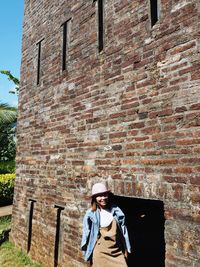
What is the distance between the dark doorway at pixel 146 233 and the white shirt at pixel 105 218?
1368 mm

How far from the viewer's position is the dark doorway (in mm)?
4770

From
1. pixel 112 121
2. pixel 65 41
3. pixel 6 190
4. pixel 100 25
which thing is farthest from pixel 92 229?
pixel 6 190

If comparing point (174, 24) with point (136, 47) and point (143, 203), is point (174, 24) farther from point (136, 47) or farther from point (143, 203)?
point (143, 203)

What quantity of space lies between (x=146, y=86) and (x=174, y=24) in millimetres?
724

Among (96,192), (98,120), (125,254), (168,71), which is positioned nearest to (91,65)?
(98,120)

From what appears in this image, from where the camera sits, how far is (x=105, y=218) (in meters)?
3.24

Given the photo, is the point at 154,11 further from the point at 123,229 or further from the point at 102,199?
the point at 123,229

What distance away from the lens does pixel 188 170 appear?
2908 mm

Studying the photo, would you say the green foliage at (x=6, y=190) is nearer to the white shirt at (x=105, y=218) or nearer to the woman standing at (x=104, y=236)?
the woman standing at (x=104, y=236)

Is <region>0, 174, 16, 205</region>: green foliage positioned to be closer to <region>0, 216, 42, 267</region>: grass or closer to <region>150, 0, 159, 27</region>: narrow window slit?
<region>0, 216, 42, 267</region>: grass

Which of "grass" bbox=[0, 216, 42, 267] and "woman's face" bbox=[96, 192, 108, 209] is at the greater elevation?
"woman's face" bbox=[96, 192, 108, 209]

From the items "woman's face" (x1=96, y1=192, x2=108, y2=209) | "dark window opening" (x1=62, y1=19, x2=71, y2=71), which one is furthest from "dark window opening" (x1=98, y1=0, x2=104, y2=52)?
"woman's face" (x1=96, y1=192, x2=108, y2=209)

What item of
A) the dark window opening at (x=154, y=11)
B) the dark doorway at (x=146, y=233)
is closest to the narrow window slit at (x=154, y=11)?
the dark window opening at (x=154, y=11)

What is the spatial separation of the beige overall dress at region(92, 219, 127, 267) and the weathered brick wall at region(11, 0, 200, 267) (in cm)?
48
